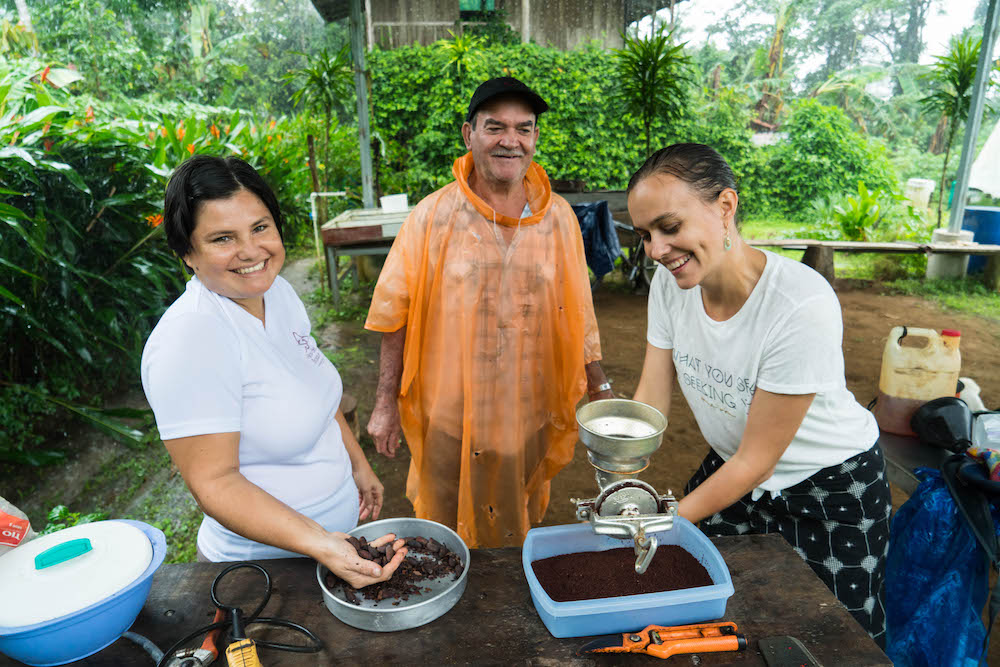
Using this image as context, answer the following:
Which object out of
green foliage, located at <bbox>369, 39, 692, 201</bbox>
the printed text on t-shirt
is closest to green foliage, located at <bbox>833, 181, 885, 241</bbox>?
green foliage, located at <bbox>369, 39, 692, 201</bbox>

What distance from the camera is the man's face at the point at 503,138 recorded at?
2.09m

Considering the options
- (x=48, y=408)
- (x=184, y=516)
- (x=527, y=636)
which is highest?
(x=527, y=636)

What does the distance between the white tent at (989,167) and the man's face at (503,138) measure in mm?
8279

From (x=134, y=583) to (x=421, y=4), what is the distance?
10145 mm

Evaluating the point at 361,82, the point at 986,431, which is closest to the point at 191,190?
the point at 986,431

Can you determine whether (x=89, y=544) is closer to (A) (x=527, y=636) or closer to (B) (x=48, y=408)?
(A) (x=527, y=636)

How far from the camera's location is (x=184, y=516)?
3223 millimetres

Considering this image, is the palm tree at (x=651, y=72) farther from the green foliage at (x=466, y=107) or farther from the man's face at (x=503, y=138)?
the man's face at (x=503, y=138)

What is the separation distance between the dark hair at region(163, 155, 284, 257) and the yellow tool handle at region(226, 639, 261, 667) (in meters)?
0.82

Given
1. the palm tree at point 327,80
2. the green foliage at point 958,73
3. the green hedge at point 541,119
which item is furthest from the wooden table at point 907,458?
the green foliage at point 958,73

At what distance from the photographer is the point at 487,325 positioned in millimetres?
2170

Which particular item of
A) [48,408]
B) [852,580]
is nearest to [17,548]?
[852,580]

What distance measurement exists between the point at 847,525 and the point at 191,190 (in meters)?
1.85

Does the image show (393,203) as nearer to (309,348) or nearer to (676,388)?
(676,388)
